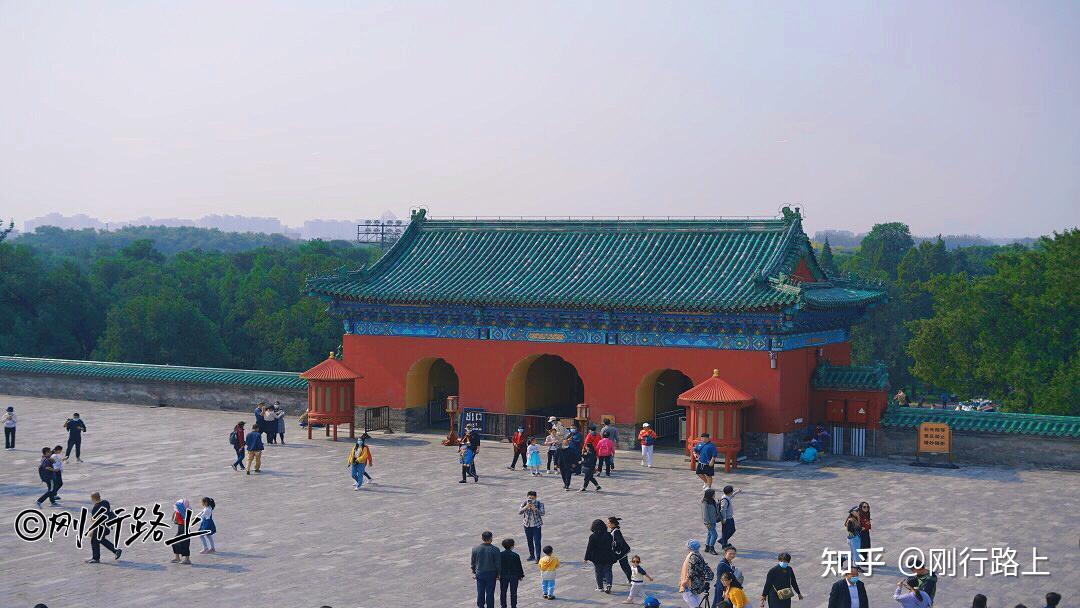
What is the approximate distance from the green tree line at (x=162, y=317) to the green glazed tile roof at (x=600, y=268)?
24.0 metres

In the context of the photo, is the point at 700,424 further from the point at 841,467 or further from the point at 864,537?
the point at 864,537

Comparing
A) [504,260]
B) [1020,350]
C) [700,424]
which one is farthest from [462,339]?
[1020,350]

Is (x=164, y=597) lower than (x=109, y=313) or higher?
lower

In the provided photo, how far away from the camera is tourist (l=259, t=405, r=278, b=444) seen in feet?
104

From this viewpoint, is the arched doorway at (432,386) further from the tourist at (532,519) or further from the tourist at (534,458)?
the tourist at (532,519)

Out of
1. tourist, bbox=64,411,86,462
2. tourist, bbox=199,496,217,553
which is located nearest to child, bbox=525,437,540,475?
tourist, bbox=199,496,217,553

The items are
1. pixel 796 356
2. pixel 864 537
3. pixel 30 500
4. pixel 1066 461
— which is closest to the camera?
pixel 864 537

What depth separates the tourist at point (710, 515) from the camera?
19.8m

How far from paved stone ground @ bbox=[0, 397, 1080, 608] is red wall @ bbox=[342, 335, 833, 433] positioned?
6.18 ft

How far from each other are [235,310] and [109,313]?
750 centimetres

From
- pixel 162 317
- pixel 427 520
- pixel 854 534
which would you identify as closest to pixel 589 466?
pixel 427 520

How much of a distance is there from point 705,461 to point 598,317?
24.6 ft

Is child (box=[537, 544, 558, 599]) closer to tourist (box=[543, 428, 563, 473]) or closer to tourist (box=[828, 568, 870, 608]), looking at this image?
tourist (box=[828, 568, 870, 608])

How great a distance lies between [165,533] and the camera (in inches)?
848
